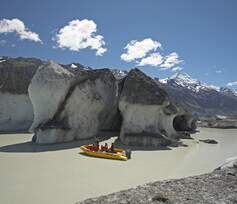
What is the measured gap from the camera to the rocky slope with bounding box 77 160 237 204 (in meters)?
6.37

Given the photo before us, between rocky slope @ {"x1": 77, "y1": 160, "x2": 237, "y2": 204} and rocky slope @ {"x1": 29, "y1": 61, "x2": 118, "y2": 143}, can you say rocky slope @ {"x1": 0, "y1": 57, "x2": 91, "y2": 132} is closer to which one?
rocky slope @ {"x1": 29, "y1": 61, "x2": 118, "y2": 143}

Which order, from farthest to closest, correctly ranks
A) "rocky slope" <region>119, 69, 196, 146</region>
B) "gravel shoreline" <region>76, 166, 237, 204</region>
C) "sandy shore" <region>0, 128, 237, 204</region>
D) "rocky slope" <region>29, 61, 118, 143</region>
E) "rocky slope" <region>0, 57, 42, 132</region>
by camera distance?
"rocky slope" <region>0, 57, 42, 132</region> → "rocky slope" <region>119, 69, 196, 146</region> → "rocky slope" <region>29, 61, 118, 143</region> → "sandy shore" <region>0, 128, 237, 204</region> → "gravel shoreline" <region>76, 166, 237, 204</region>

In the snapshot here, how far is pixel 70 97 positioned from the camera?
21750 mm

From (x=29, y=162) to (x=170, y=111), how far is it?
43.3ft

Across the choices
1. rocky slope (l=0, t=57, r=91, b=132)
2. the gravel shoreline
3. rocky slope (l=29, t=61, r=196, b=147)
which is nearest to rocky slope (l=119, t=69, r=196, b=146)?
rocky slope (l=29, t=61, r=196, b=147)

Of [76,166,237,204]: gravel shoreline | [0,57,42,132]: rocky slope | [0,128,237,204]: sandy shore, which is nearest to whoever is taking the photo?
[76,166,237,204]: gravel shoreline

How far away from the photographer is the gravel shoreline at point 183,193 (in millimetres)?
6367

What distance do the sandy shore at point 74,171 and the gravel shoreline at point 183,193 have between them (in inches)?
86.7

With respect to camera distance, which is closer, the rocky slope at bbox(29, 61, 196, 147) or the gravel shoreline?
the gravel shoreline

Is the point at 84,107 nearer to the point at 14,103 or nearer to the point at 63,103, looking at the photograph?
the point at 63,103

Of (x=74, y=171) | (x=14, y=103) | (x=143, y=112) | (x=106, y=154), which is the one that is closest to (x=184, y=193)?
(x=74, y=171)

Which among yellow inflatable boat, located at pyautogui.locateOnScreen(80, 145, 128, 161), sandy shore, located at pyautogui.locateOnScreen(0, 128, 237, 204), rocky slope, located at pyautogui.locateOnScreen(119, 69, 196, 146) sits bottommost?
sandy shore, located at pyautogui.locateOnScreen(0, 128, 237, 204)

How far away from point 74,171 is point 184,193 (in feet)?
20.6

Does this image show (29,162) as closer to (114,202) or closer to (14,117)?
(114,202)
